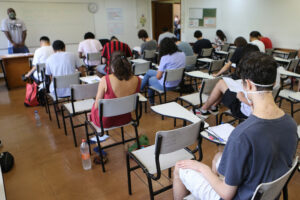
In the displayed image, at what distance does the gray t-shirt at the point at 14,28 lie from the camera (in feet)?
20.7

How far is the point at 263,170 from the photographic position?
1071 mm

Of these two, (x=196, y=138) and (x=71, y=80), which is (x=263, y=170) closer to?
(x=196, y=138)

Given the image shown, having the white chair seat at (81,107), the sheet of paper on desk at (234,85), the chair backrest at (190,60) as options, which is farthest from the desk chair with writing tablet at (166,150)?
the chair backrest at (190,60)

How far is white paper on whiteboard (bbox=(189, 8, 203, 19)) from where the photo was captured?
837 cm

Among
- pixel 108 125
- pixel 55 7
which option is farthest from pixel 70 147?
pixel 55 7

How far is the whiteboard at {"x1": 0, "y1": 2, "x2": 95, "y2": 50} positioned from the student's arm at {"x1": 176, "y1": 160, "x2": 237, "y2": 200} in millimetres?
7315

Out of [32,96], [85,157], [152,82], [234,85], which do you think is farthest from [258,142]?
[32,96]

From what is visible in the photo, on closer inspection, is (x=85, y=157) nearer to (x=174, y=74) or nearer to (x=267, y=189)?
(x=174, y=74)

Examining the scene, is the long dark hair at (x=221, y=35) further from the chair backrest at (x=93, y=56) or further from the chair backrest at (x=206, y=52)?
the chair backrest at (x=93, y=56)

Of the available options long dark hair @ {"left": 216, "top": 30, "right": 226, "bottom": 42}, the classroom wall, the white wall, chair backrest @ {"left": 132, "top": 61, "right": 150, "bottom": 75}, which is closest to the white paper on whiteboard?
the white wall

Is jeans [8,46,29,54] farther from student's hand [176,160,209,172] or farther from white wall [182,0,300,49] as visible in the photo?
student's hand [176,160,209,172]

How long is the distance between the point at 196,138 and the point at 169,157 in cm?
28

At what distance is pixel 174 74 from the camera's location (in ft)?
11.5

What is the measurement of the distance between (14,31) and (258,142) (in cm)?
714
